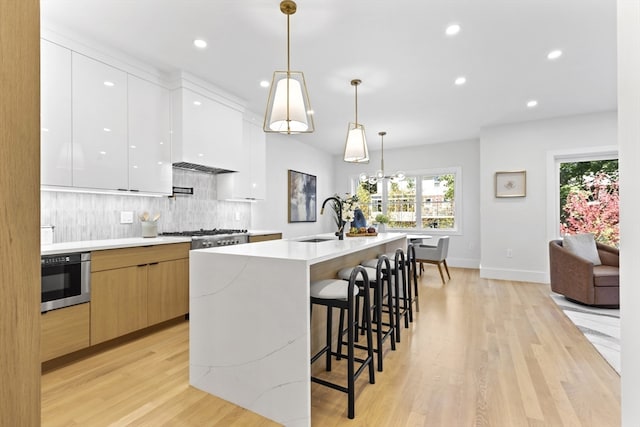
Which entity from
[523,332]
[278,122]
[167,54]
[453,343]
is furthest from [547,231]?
[167,54]

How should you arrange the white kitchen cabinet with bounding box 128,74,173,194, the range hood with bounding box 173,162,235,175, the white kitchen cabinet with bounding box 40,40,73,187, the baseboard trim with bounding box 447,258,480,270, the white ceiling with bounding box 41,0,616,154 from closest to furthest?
the white ceiling with bounding box 41,0,616,154, the white kitchen cabinet with bounding box 40,40,73,187, the white kitchen cabinet with bounding box 128,74,173,194, the range hood with bounding box 173,162,235,175, the baseboard trim with bounding box 447,258,480,270

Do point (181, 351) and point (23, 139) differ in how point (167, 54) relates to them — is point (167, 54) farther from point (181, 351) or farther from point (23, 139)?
point (23, 139)

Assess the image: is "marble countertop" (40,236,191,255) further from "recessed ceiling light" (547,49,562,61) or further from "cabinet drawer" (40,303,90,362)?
"recessed ceiling light" (547,49,562,61)

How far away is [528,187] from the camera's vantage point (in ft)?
16.6

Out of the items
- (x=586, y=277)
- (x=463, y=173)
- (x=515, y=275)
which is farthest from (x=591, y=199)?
(x=463, y=173)

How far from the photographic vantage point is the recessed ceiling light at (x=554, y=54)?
9.70ft

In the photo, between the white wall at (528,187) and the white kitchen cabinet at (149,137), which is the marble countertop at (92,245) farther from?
the white wall at (528,187)

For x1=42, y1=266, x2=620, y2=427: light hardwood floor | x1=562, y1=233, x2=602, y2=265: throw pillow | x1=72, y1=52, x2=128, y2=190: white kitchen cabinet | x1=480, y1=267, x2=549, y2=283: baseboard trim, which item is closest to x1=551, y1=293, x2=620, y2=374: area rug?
x1=42, y1=266, x2=620, y2=427: light hardwood floor

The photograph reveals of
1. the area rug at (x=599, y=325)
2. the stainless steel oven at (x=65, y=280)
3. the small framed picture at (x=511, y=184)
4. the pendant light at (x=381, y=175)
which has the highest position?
the pendant light at (x=381, y=175)

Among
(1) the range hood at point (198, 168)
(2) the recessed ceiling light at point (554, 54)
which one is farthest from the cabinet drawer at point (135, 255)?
(2) the recessed ceiling light at point (554, 54)

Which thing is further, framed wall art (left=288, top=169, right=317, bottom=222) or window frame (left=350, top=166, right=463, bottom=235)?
window frame (left=350, top=166, right=463, bottom=235)

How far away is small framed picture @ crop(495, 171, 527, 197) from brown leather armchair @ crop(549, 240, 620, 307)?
113cm

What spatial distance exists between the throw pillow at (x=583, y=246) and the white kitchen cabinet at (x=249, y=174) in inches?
166

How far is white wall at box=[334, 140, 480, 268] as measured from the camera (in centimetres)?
631
